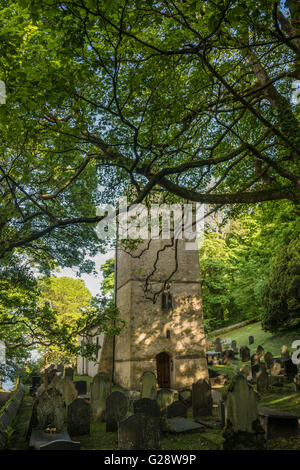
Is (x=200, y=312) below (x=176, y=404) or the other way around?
the other way around

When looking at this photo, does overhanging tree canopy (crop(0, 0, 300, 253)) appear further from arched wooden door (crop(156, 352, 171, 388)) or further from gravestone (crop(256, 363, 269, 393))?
arched wooden door (crop(156, 352, 171, 388))

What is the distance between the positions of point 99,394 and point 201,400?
3.69m

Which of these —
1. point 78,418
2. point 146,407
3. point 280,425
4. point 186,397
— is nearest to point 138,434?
point 146,407

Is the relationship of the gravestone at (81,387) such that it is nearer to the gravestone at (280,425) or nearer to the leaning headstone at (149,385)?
the leaning headstone at (149,385)

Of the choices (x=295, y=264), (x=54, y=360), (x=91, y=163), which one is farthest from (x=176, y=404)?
(x=54, y=360)

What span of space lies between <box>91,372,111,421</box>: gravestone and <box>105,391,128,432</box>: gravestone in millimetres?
1362

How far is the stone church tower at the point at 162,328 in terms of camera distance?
1722 cm

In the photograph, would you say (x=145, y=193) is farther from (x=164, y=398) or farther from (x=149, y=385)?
(x=149, y=385)

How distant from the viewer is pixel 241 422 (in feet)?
21.5

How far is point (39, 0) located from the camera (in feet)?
15.2

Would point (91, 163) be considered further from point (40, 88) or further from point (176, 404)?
point (176, 404)

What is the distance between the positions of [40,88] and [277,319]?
21402mm

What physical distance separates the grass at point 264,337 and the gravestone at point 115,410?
48.7 ft

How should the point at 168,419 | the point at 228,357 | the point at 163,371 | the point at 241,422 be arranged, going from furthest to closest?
the point at 228,357, the point at 163,371, the point at 168,419, the point at 241,422
